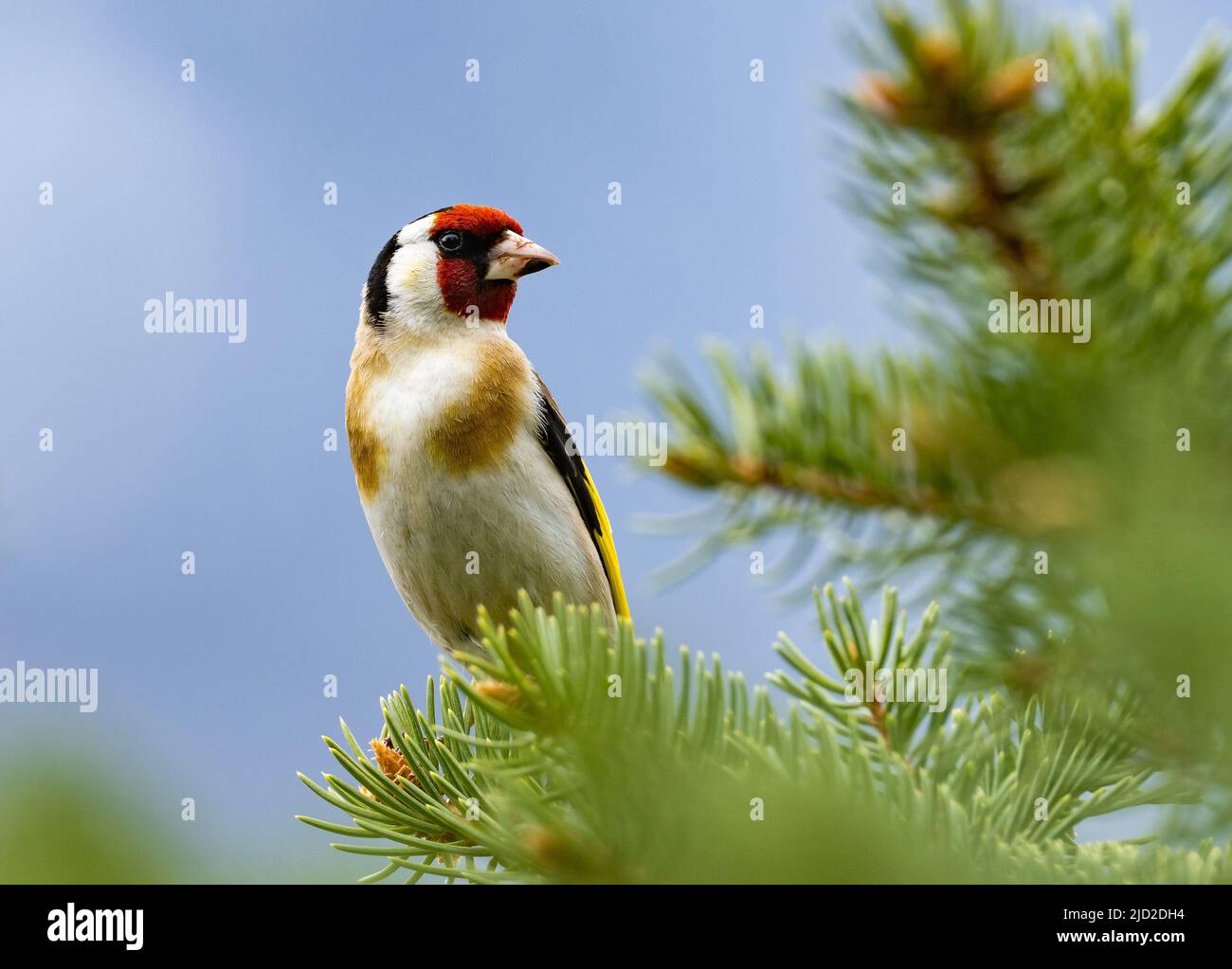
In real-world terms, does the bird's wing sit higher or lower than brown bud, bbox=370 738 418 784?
higher

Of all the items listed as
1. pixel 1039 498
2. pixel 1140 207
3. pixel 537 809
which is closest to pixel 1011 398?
pixel 1039 498

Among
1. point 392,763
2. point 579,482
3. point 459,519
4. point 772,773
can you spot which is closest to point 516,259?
point 579,482

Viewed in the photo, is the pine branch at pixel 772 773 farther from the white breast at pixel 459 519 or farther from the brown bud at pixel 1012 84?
the white breast at pixel 459 519

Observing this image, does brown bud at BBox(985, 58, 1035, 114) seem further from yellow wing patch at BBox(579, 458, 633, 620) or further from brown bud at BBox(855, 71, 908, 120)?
yellow wing patch at BBox(579, 458, 633, 620)

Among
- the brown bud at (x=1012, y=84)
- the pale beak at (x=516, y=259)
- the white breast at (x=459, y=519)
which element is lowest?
the white breast at (x=459, y=519)

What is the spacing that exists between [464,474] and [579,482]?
0.47 meters

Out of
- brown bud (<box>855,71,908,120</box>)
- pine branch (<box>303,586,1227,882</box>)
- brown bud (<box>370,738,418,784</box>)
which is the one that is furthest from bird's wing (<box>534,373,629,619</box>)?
brown bud (<box>855,71,908,120</box>)

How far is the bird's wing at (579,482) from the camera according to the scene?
3436mm

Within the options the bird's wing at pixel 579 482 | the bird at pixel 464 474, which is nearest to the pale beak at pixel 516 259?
the bird at pixel 464 474

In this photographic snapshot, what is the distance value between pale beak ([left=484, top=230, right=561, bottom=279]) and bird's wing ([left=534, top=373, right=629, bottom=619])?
403 millimetres

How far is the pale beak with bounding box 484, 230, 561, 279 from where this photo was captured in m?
3.75

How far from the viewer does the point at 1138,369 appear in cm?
98
